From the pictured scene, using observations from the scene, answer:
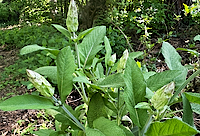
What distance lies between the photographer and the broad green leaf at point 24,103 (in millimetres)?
513

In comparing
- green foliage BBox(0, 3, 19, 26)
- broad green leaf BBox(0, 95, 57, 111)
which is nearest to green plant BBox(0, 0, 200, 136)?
broad green leaf BBox(0, 95, 57, 111)

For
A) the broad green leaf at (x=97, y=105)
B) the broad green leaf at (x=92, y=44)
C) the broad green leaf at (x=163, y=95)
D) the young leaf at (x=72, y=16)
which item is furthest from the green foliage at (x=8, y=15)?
the broad green leaf at (x=163, y=95)

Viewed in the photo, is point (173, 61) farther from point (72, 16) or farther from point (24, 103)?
point (24, 103)

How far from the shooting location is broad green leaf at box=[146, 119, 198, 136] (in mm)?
458

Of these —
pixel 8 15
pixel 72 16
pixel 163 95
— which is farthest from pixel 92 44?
pixel 8 15

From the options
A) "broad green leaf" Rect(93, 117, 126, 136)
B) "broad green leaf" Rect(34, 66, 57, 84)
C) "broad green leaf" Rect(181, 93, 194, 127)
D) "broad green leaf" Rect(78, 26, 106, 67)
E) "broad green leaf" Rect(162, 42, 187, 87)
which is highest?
"broad green leaf" Rect(78, 26, 106, 67)

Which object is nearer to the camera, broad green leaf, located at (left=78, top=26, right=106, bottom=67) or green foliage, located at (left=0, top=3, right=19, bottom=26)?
broad green leaf, located at (left=78, top=26, right=106, bottom=67)

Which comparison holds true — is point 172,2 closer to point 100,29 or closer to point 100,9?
point 100,9

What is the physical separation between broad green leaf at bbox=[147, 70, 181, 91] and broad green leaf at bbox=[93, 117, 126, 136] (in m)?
0.21

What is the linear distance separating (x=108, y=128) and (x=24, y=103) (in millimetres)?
280

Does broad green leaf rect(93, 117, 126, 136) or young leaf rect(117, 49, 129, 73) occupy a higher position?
young leaf rect(117, 49, 129, 73)

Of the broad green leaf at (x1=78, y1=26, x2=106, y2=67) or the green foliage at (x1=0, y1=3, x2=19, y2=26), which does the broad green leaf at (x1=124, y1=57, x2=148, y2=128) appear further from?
the green foliage at (x1=0, y1=3, x2=19, y2=26)

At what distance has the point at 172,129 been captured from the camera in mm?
498

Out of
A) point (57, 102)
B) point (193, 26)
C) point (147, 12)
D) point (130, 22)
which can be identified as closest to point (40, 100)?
point (57, 102)
